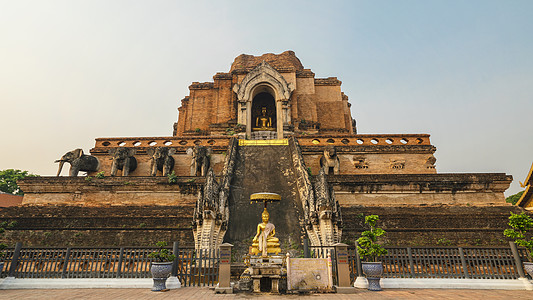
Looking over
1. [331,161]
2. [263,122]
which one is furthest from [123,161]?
[263,122]

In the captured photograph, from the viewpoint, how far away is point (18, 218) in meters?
12.5

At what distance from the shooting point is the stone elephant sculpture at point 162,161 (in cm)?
1661

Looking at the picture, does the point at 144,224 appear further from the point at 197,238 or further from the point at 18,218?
the point at 18,218

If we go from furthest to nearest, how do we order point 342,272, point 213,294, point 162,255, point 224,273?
point 162,255
point 342,272
point 224,273
point 213,294

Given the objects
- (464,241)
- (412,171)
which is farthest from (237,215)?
(412,171)

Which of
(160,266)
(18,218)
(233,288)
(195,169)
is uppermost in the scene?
(195,169)

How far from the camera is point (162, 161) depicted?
1702cm

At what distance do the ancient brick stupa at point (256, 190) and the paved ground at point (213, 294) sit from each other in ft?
8.42

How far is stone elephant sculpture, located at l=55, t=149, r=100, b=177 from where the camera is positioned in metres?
16.5

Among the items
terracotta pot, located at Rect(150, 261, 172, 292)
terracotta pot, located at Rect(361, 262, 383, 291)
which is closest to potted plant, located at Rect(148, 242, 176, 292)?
terracotta pot, located at Rect(150, 261, 172, 292)

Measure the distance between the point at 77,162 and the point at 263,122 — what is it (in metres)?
15.2

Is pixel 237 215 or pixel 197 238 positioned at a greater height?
pixel 237 215

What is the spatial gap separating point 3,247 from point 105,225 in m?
3.65

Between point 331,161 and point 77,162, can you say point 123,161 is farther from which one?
point 331,161
